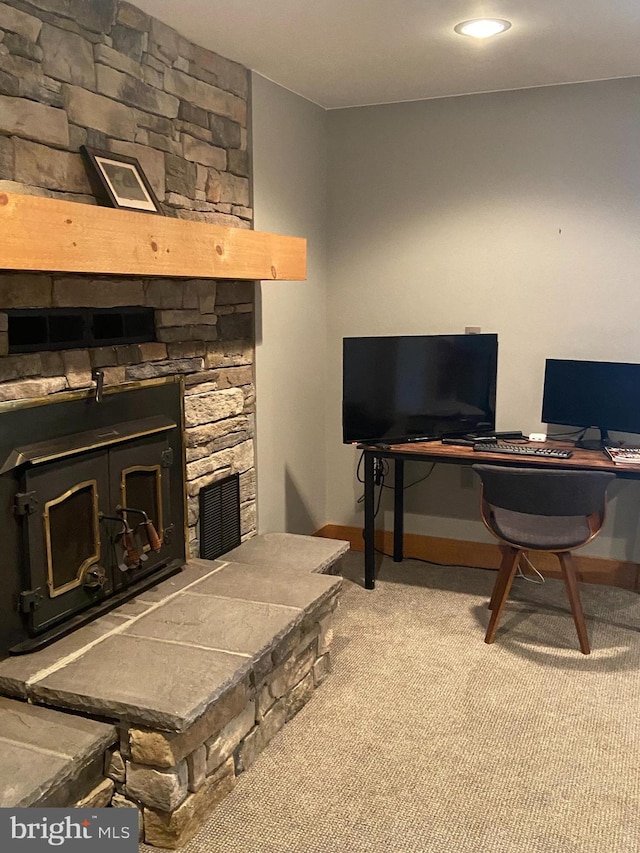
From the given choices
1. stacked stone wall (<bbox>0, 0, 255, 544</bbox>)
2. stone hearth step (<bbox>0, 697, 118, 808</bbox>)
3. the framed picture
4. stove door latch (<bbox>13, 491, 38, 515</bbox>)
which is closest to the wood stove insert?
stove door latch (<bbox>13, 491, 38, 515</bbox>)

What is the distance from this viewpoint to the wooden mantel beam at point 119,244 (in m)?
1.88

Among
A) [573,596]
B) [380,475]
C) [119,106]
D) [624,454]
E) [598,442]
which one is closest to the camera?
[119,106]

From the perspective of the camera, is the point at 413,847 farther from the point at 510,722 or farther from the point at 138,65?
the point at 138,65

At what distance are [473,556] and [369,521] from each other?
2.38 ft

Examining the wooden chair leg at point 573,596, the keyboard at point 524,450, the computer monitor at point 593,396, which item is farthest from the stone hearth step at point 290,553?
the computer monitor at point 593,396

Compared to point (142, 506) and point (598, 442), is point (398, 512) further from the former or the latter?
point (142, 506)

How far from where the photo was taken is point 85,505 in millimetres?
2482

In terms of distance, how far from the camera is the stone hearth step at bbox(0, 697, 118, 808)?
5.83 ft

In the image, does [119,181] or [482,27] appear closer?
[119,181]

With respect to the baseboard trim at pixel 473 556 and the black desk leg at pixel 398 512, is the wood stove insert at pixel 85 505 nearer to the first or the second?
the black desk leg at pixel 398 512

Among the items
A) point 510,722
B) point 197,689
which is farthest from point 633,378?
point 197,689

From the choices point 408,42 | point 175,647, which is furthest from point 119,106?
point 175,647

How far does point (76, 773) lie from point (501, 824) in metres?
1.13

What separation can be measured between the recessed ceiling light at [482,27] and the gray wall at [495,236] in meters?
0.90
